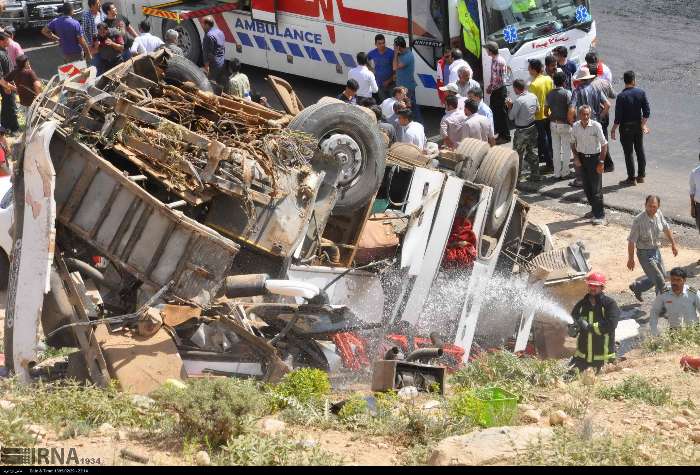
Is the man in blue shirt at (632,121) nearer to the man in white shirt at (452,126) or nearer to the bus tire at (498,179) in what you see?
the man in white shirt at (452,126)

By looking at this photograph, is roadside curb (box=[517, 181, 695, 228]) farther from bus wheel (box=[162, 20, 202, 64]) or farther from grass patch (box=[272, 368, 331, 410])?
bus wheel (box=[162, 20, 202, 64])

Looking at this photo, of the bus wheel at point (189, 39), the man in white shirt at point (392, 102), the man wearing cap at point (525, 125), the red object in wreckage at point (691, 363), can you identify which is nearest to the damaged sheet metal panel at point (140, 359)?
the red object in wreckage at point (691, 363)

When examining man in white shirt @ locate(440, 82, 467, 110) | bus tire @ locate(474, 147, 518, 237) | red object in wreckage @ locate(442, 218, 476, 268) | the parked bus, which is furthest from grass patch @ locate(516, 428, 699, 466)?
the parked bus

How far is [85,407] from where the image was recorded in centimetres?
746

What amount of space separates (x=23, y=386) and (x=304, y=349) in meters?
2.27

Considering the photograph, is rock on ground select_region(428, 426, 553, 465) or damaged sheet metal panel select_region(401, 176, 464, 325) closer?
rock on ground select_region(428, 426, 553, 465)

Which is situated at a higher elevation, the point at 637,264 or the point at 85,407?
the point at 637,264

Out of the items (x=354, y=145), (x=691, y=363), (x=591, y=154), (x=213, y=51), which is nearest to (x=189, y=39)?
(x=213, y=51)

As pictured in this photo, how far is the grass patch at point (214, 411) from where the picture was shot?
22.3 feet

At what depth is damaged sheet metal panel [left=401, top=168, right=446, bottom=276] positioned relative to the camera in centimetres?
977

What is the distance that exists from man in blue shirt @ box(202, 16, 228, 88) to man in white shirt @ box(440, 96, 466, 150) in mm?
4907

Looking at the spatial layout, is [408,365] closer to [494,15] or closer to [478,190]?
[478,190]

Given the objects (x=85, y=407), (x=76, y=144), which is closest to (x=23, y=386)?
(x=85, y=407)

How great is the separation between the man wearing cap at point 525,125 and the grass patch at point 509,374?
645cm
